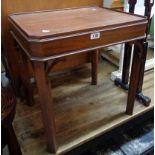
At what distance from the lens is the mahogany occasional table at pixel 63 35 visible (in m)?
0.87

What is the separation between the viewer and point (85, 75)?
1.88 metres

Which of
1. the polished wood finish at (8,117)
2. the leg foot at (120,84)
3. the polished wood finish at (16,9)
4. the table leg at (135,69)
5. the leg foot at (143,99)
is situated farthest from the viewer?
the leg foot at (120,84)

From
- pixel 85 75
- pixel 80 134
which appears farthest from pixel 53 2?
pixel 80 134

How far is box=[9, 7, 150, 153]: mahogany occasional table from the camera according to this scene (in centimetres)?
87

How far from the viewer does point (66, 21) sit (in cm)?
106

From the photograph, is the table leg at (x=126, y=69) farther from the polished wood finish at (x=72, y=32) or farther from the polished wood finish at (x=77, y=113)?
the polished wood finish at (x=72, y=32)

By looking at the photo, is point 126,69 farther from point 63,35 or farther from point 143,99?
point 63,35

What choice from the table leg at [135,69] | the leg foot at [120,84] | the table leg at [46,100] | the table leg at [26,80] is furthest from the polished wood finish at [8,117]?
the leg foot at [120,84]

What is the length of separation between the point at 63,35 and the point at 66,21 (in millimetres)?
207

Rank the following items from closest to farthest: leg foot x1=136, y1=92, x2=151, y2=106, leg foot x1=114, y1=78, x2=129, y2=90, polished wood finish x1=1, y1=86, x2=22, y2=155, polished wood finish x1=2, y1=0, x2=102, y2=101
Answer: polished wood finish x1=1, y1=86, x2=22, y2=155 < polished wood finish x1=2, y1=0, x2=102, y2=101 < leg foot x1=136, y1=92, x2=151, y2=106 < leg foot x1=114, y1=78, x2=129, y2=90

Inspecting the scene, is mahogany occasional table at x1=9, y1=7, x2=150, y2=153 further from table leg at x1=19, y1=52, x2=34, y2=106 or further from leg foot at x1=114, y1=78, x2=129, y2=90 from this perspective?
leg foot at x1=114, y1=78, x2=129, y2=90

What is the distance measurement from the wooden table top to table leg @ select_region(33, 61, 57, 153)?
15cm

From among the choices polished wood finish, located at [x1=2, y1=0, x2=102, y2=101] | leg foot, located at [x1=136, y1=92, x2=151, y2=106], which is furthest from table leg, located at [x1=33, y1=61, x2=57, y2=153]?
leg foot, located at [x1=136, y1=92, x2=151, y2=106]

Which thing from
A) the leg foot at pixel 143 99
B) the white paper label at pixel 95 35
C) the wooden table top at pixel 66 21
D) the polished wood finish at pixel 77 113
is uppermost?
the wooden table top at pixel 66 21
